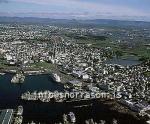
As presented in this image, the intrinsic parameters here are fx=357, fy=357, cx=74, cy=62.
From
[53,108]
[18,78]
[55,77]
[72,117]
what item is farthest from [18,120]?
[55,77]

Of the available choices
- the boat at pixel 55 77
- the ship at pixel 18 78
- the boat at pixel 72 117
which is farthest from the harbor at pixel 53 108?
the boat at pixel 55 77

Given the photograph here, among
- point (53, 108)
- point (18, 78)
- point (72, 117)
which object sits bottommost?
point (18, 78)

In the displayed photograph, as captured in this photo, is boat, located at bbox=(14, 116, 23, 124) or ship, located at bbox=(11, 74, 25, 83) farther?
ship, located at bbox=(11, 74, 25, 83)

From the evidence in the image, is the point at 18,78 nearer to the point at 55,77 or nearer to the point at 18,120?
the point at 55,77

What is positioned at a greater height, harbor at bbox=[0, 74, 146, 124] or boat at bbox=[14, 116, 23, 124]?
boat at bbox=[14, 116, 23, 124]

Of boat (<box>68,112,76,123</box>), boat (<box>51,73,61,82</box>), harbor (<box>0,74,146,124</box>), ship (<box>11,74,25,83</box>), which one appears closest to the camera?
boat (<box>68,112,76,123</box>)

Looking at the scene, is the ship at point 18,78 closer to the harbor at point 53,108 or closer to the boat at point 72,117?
the harbor at point 53,108

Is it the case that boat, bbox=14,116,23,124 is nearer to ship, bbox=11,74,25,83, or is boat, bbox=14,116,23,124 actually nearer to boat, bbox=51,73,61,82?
ship, bbox=11,74,25,83

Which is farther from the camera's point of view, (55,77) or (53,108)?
(55,77)

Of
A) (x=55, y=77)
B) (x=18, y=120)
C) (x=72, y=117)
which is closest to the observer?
(x=18, y=120)

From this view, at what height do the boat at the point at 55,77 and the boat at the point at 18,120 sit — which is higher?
the boat at the point at 18,120

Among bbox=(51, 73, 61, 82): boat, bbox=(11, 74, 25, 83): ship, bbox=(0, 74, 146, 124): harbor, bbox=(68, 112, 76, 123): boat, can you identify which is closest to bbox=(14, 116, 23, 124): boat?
bbox=(0, 74, 146, 124): harbor

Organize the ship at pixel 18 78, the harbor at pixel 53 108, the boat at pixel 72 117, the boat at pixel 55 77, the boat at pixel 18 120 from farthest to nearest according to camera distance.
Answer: the boat at pixel 55 77
the ship at pixel 18 78
the harbor at pixel 53 108
the boat at pixel 72 117
the boat at pixel 18 120

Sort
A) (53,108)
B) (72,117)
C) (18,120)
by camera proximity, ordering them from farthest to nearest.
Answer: (53,108)
(72,117)
(18,120)
